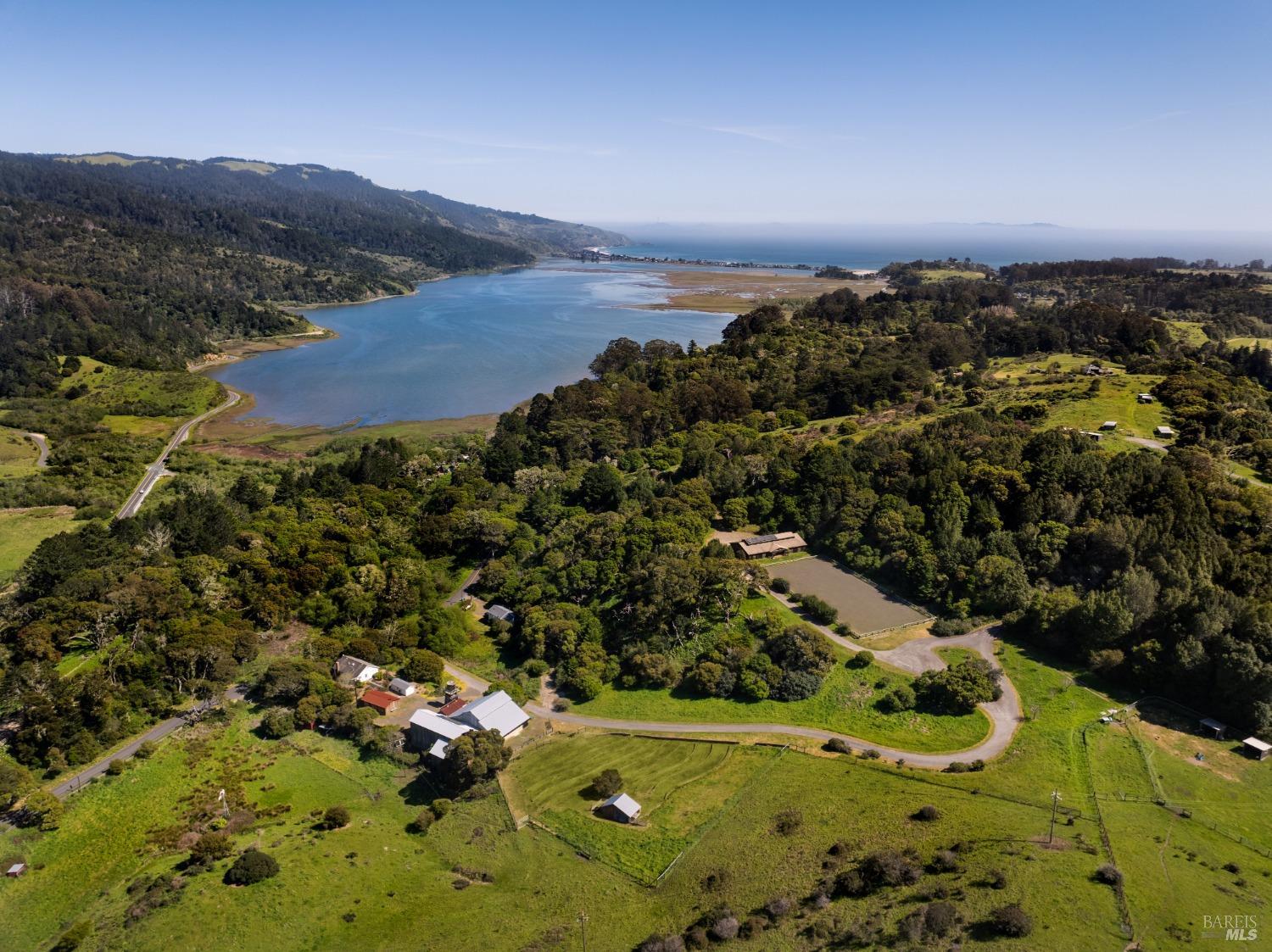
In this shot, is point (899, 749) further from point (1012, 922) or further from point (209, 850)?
point (209, 850)

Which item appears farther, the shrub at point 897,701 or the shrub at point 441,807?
the shrub at point 897,701

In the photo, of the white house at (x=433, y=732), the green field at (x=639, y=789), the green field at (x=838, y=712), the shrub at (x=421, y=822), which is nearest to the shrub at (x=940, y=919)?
the green field at (x=639, y=789)

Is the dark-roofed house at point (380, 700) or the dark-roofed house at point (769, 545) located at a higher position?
the dark-roofed house at point (769, 545)

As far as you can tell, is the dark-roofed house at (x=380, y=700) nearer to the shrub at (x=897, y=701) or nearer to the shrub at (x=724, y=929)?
the shrub at (x=724, y=929)

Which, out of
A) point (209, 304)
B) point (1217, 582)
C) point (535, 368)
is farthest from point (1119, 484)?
point (209, 304)

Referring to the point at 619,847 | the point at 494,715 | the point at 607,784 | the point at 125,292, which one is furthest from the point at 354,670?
the point at 125,292
